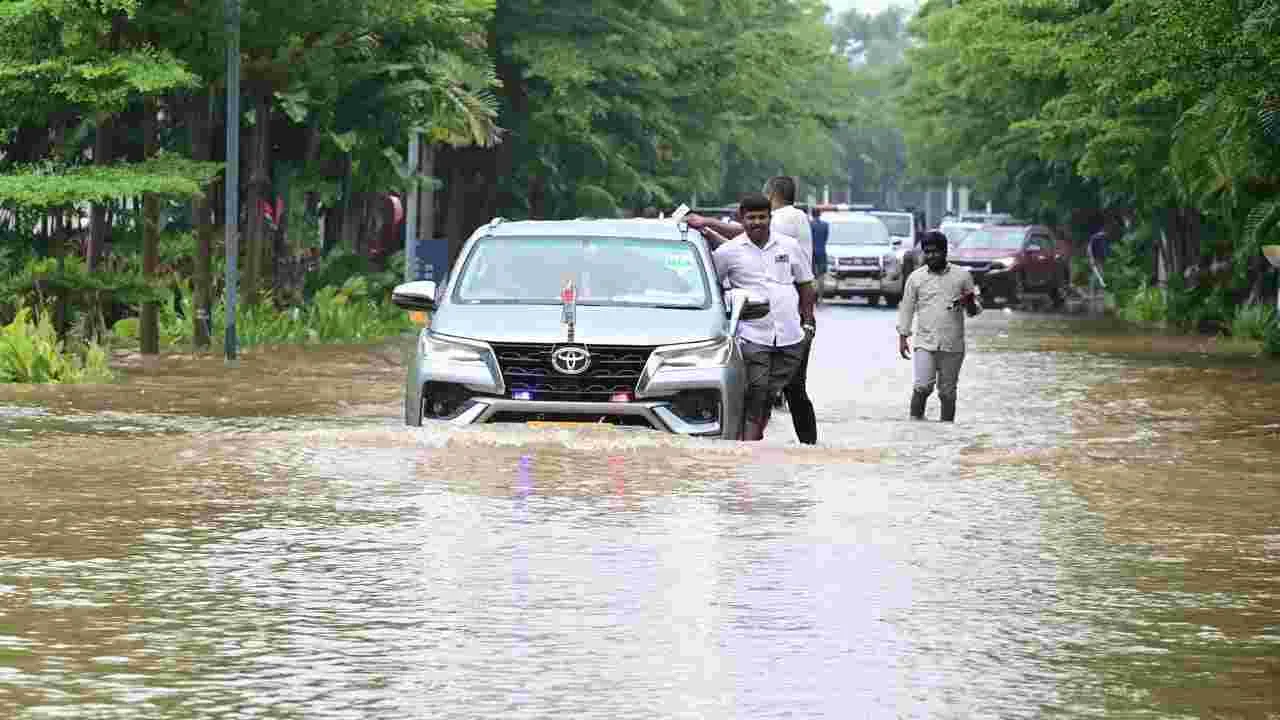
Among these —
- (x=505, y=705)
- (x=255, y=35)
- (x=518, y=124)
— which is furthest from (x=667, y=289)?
(x=518, y=124)

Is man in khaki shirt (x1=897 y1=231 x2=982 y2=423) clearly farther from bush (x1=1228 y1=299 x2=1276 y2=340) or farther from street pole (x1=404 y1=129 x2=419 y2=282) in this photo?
street pole (x1=404 y1=129 x2=419 y2=282)

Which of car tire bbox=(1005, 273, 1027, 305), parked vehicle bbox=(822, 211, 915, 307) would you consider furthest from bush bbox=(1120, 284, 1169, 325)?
car tire bbox=(1005, 273, 1027, 305)

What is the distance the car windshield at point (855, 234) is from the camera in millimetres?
58062

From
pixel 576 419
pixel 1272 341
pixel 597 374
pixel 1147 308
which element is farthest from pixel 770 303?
pixel 1147 308

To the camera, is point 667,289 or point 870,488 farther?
point 667,289

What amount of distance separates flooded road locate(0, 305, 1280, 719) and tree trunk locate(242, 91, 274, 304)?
1220 centimetres

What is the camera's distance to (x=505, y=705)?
9.45 metres

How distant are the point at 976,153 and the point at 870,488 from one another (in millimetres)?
55011

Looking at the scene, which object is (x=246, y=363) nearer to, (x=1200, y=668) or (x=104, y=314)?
(x=104, y=314)

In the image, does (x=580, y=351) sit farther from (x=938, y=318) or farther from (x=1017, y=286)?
(x=1017, y=286)

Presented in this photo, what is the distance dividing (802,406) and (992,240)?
136ft

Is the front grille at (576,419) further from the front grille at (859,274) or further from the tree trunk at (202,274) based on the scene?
the front grille at (859,274)

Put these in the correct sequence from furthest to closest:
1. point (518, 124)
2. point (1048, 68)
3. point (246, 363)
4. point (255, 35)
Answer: point (518, 124), point (1048, 68), point (255, 35), point (246, 363)

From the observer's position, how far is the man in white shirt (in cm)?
1941
